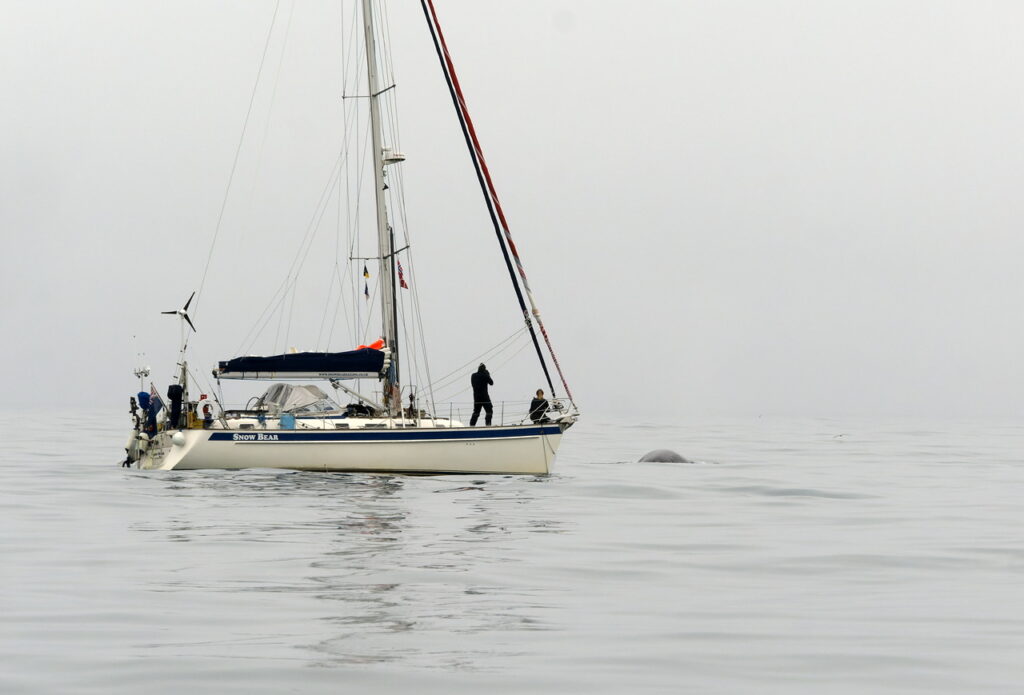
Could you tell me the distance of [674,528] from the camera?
23.8 m

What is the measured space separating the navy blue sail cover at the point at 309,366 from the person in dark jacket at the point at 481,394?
2.92m

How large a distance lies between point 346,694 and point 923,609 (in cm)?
773

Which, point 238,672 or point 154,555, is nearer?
point 238,672

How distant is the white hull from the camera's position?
109 ft

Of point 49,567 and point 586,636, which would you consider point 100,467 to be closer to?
point 49,567

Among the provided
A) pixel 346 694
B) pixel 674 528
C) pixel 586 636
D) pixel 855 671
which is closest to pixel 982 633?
pixel 855 671

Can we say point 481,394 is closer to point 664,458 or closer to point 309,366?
point 309,366

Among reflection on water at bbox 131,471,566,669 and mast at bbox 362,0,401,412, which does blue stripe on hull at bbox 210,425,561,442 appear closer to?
reflection on water at bbox 131,471,566,669

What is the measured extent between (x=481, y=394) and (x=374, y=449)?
3773mm

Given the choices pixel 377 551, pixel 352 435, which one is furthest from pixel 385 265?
pixel 377 551

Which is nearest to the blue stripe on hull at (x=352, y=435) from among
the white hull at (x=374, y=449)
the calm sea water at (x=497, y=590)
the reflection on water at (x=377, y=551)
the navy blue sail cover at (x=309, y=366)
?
the white hull at (x=374, y=449)

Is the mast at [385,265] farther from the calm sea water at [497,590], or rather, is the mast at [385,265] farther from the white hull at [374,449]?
the calm sea water at [497,590]

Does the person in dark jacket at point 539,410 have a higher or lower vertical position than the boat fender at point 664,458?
higher

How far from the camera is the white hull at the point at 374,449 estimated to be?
3309 cm
